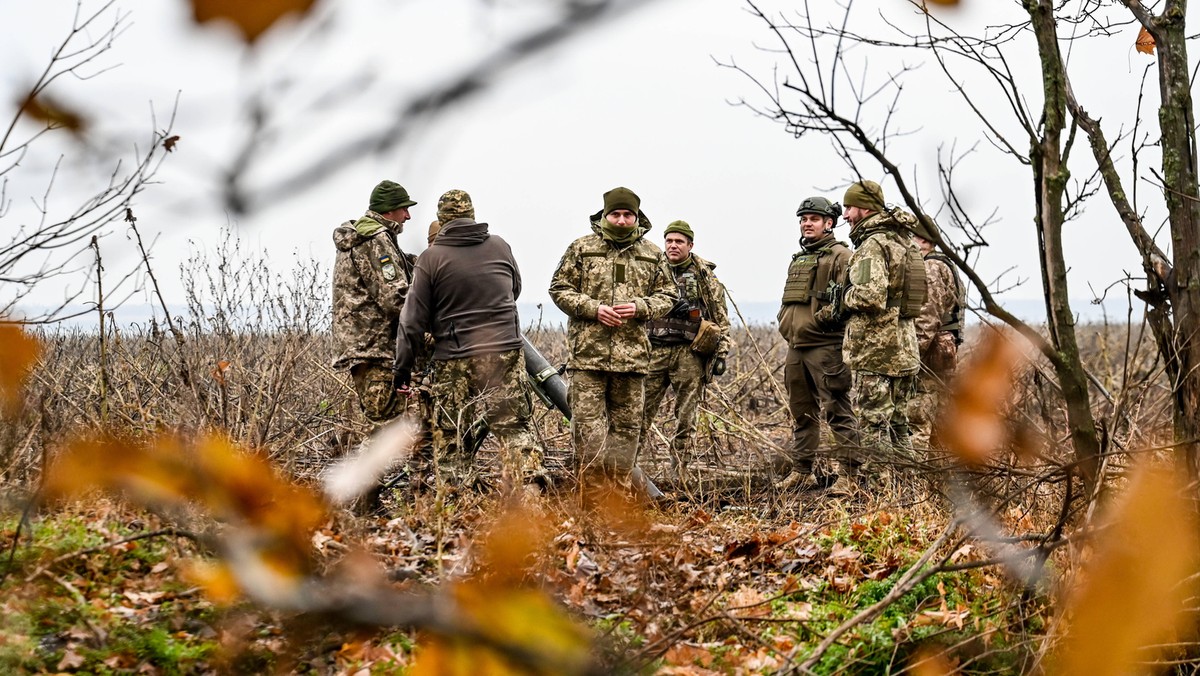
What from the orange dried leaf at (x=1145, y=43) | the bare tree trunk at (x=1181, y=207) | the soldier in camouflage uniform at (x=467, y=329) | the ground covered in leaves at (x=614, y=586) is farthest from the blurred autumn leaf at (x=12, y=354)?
the soldier in camouflage uniform at (x=467, y=329)

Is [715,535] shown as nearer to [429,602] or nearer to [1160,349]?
[1160,349]

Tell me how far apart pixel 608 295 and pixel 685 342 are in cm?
111

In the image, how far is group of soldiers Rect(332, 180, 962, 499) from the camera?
6.22 metres

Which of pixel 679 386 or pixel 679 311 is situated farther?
pixel 679 386

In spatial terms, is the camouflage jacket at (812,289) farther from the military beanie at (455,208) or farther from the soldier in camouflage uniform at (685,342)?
the military beanie at (455,208)

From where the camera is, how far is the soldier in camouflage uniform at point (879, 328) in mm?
6648

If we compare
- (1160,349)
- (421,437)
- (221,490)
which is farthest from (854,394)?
(221,490)

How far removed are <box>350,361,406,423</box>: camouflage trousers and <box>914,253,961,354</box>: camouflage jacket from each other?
3.75 meters

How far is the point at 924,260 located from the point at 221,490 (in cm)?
690

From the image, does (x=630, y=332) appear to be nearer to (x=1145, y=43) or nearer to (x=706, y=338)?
(x=706, y=338)

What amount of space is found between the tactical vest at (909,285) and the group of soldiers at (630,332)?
1 cm

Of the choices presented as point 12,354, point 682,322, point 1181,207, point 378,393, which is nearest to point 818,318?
point 682,322

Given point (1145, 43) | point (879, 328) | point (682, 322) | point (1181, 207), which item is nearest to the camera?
point (1181, 207)

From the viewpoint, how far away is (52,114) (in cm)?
58
